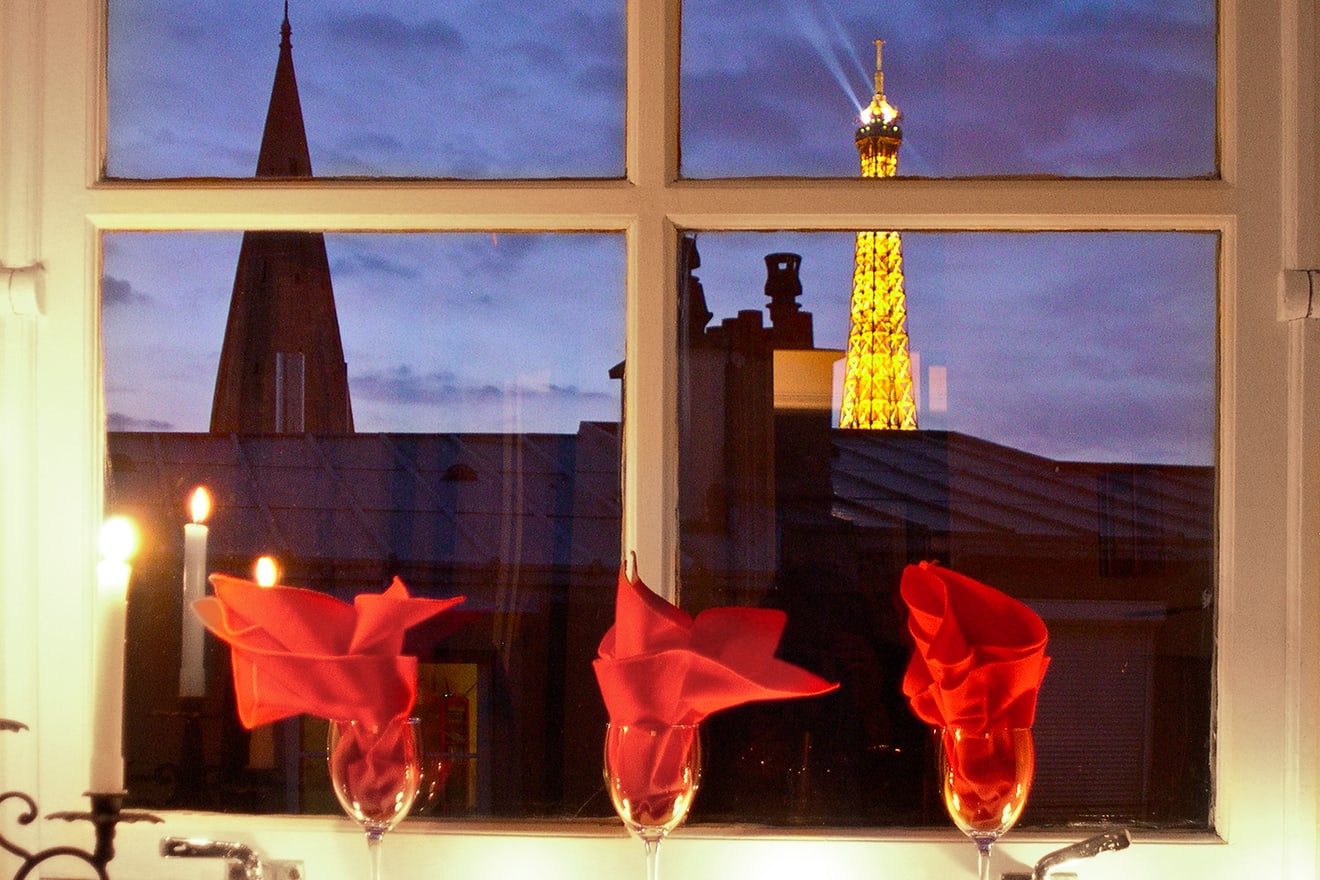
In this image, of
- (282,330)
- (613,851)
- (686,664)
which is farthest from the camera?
(282,330)

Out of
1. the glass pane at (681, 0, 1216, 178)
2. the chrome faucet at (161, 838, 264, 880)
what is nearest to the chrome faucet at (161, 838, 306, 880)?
the chrome faucet at (161, 838, 264, 880)

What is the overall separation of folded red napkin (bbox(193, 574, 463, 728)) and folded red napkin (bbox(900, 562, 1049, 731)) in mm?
425

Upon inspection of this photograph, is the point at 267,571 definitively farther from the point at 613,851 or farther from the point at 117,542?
the point at 613,851

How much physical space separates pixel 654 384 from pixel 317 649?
16.3 inches

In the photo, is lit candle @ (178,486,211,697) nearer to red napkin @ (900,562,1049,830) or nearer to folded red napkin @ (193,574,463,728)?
folded red napkin @ (193,574,463,728)

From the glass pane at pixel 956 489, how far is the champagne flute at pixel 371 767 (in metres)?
0.34

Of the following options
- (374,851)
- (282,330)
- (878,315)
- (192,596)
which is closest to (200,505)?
(192,596)

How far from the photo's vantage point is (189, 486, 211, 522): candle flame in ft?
4.47

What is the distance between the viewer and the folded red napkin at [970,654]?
1.09 m

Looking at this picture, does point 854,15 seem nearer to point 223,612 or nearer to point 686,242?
point 686,242

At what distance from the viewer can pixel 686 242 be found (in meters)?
1.33

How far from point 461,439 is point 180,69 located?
1.62 ft

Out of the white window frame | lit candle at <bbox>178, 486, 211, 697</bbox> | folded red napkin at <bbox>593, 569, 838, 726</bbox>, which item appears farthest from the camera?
lit candle at <bbox>178, 486, 211, 697</bbox>

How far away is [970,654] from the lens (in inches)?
43.0
